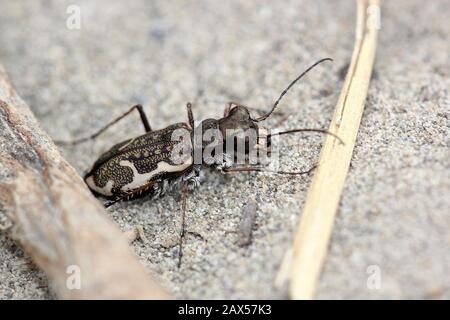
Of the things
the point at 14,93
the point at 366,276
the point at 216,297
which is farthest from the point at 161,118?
the point at 366,276

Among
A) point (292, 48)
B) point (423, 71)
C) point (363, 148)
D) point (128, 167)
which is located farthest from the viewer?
point (292, 48)

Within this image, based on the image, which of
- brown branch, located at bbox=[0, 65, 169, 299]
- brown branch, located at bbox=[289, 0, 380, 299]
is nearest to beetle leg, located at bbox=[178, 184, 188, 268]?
brown branch, located at bbox=[0, 65, 169, 299]

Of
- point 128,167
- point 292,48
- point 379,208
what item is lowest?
point 379,208

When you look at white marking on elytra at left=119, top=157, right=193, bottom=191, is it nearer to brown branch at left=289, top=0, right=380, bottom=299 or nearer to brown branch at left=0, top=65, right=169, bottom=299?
brown branch at left=0, top=65, right=169, bottom=299

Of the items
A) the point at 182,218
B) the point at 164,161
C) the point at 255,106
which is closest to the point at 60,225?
the point at 182,218

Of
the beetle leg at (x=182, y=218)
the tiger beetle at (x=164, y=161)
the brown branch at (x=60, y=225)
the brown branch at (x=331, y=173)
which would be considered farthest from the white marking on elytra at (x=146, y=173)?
the brown branch at (x=331, y=173)

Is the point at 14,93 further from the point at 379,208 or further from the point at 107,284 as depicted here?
the point at 379,208

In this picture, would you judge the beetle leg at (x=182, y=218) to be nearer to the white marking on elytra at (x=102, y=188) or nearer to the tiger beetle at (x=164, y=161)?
the tiger beetle at (x=164, y=161)
